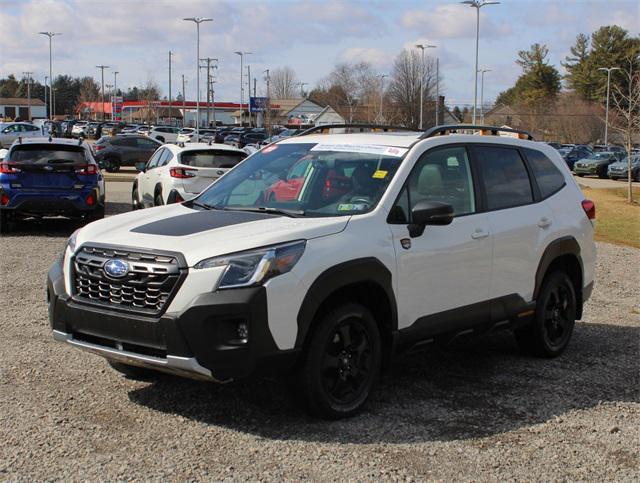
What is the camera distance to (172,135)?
52.6m

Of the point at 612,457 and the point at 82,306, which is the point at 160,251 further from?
the point at 612,457

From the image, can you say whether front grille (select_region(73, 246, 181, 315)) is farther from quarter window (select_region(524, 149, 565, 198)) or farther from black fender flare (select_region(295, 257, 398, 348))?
quarter window (select_region(524, 149, 565, 198))

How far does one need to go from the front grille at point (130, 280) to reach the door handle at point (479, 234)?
2.28m

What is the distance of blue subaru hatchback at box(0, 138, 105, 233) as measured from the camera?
13344 mm

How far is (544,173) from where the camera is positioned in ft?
22.5

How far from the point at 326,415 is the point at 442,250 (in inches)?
55.1

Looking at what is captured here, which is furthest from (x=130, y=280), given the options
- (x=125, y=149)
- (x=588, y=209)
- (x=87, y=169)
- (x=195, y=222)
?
(x=125, y=149)

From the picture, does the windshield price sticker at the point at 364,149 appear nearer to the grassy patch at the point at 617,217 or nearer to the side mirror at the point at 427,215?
the side mirror at the point at 427,215

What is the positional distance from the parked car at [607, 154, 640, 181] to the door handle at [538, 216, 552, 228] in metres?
Answer: 37.5

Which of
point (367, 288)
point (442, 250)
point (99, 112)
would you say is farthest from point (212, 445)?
point (99, 112)

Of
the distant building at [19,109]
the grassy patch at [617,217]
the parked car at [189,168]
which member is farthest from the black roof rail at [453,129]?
the distant building at [19,109]

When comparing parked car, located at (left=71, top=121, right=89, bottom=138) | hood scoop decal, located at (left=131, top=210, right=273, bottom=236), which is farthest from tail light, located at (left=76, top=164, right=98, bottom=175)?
parked car, located at (left=71, top=121, right=89, bottom=138)

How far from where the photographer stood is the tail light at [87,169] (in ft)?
45.1

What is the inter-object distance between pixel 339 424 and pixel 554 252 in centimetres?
261
